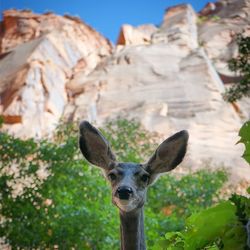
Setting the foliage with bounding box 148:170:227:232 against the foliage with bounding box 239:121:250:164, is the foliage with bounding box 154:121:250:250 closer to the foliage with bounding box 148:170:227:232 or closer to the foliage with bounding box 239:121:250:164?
the foliage with bounding box 239:121:250:164

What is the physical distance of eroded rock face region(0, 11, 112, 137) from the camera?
31.8 metres

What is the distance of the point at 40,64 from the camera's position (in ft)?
119

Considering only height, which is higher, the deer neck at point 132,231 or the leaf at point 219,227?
the deer neck at point 132,231

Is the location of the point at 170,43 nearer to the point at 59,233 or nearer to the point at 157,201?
the point at 157,201

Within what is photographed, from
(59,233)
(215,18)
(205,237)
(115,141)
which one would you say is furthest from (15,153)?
(215,18)

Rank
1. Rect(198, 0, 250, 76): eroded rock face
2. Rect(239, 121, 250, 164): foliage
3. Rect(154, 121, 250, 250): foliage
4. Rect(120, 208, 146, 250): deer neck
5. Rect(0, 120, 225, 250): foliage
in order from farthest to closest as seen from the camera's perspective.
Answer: Rect(198, 0, 250, 76): eroded rock face
Rect(0, 120, 225, 250): foliage
Rect(120, 208, 146, 250): deer neck
Rect(239, 121, 250, 164): foliage
Rect(154, 121, 250, 250): foliage

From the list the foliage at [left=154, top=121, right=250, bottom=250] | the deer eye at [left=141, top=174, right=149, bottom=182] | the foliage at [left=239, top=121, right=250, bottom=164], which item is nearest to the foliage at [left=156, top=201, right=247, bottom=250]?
the foliage at [left=154, top=121, right=250, bottom=250]

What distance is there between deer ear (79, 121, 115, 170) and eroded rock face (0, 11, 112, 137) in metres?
22.2

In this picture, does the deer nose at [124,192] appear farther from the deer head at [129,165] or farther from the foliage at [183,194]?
the foliage at [183,194]

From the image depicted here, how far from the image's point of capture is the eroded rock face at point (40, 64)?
3181cm

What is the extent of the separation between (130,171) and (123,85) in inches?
1220

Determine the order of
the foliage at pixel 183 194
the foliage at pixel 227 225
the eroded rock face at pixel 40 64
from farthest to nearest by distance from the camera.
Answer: the eroded rock face at pixel 40 64
the foliage at pixel 183 194
the foliage at pixel 227 225

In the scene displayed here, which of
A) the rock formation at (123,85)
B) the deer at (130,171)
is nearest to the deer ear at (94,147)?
the deer at (130,171)

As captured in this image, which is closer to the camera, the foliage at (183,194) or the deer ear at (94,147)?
the deer ear at (94,147)
